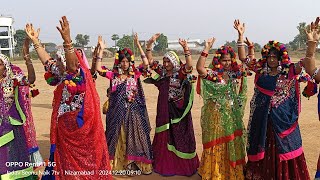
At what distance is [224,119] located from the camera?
18.0 feet

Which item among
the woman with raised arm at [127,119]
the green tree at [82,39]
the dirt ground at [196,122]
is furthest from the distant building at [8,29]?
the woman with raised arm at [127,119]

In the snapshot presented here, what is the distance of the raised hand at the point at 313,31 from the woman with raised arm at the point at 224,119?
1309mm

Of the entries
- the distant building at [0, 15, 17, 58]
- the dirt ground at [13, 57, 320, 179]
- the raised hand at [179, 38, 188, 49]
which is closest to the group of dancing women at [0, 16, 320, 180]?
the raised hand at [179, 38, 188, 49]

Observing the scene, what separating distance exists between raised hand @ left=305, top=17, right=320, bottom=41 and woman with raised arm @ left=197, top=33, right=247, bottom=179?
1.31 m

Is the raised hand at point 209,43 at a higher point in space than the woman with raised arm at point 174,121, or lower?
higher

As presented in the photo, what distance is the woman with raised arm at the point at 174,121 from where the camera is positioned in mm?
6129

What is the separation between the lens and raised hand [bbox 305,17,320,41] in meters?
4.39

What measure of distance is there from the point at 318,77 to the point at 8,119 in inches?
162

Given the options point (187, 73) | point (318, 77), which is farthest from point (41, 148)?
point (318, 77)

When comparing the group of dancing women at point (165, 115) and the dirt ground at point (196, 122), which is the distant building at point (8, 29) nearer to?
the dirt ground at point (196, 122)

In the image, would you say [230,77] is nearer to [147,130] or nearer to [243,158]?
[243,158]

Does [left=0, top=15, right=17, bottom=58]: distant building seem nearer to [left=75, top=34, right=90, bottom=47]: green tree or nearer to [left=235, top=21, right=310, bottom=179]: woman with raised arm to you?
[left=75, top=34, right=90, bottom=47]: green tree

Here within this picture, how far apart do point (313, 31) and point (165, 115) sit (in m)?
2.81

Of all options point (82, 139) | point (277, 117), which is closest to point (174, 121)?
point (277, 117)
